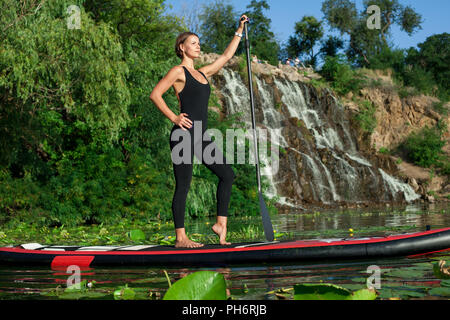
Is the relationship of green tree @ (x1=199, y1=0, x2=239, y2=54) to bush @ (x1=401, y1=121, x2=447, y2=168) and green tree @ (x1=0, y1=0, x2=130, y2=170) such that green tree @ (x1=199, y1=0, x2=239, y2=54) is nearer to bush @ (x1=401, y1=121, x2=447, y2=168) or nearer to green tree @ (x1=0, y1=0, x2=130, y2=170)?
bush @ (x1=401, y1=121, x2=447, y2=168)

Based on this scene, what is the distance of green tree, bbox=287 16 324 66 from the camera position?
43.3 meters

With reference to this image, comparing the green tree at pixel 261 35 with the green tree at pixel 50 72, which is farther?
the green tree at pixel 261 35

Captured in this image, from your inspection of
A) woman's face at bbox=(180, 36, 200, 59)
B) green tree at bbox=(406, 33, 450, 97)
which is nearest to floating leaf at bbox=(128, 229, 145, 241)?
woman's face at bbox=(180, 36, 200, 59)

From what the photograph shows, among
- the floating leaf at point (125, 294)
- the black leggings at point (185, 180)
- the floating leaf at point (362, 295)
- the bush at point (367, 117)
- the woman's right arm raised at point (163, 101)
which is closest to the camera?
the floating leaf at point (362, 295)

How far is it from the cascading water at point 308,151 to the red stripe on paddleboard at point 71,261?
1434 centimetres

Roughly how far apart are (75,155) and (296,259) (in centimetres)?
999

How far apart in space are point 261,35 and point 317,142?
19298mm

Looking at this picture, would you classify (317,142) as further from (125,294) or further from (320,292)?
(320,292)

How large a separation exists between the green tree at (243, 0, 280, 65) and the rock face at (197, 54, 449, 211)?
6629 millimetres

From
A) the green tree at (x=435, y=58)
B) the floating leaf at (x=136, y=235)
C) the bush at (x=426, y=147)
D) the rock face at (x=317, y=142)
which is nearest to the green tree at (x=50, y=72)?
the floating leaf at (x=136, y=235)

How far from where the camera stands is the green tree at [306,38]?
43.3 m

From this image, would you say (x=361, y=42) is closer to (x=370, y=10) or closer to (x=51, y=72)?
(x=370, y=10)

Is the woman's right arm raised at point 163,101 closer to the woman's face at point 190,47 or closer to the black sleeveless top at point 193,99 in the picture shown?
the black sleeveless top at point 193,99
